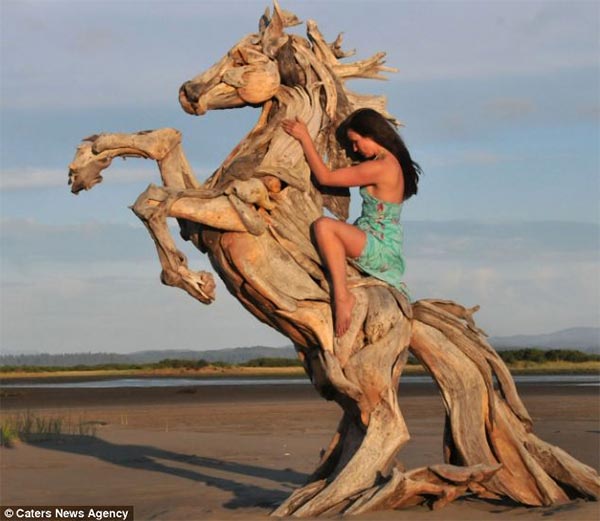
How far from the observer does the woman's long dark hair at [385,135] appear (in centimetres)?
916

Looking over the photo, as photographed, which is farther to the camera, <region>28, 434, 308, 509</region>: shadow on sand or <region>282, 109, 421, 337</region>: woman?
<region>28, 434, 308, 509</region>: shadow on sand

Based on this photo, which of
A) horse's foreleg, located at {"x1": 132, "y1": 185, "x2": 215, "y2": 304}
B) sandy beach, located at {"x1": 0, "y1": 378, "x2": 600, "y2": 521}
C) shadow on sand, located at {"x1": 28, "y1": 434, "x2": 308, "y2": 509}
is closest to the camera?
horse's foreleg, located at {"x1": 132, "y1": 185, "x2": 215, "y2": 304}

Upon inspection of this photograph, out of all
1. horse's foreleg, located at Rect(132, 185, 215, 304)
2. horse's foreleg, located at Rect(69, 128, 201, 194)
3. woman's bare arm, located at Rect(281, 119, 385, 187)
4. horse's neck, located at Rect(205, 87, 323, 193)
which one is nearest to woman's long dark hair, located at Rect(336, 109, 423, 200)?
woman's bare arm, located at Rect(281, 119, 385, 187)

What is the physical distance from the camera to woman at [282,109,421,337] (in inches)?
354

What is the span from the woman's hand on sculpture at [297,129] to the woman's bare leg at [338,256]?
30.2 inches

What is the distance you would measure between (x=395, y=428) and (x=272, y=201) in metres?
2.09

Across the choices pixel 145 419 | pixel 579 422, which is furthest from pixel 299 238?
pixel 145 419

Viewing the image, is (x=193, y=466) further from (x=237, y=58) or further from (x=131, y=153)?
(x=237, y=58)

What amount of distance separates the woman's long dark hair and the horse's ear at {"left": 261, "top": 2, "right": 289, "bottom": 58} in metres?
0.90

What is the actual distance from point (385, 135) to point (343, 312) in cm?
153

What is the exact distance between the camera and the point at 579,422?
20.0m

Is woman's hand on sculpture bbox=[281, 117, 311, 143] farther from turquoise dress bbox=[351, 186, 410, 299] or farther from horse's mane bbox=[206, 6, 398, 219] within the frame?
turquoise dress bbox=[351, 186, 410, 299]

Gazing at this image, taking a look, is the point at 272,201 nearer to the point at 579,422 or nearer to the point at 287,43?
the point at 287,43

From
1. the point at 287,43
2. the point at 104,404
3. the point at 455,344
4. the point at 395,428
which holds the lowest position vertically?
the point at 104,404
